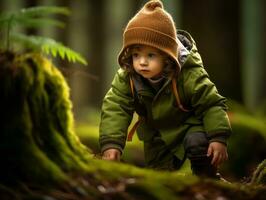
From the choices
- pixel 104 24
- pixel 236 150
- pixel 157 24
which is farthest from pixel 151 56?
pixel 104 24

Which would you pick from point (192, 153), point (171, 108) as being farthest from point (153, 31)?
point (192, 153)

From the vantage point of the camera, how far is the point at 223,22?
1066 centimetres

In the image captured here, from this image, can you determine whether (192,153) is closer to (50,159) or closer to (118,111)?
(118,111)

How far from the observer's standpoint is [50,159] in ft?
11.6

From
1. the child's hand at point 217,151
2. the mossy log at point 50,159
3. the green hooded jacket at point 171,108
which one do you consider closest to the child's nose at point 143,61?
the green hooded jacket at point 171,108

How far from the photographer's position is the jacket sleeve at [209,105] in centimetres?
479

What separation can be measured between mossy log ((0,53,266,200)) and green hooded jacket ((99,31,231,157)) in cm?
102

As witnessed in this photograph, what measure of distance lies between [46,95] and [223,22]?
24.3 ft

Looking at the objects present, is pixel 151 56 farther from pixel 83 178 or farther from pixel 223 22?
pixel 223 22

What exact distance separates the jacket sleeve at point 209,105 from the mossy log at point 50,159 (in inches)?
38.4

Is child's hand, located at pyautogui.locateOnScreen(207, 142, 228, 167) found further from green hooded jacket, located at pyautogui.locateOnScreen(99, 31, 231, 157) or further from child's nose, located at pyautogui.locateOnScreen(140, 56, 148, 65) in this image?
child's nose, located at pyautogui.locateOnScreen(140, 56, 148, 65)

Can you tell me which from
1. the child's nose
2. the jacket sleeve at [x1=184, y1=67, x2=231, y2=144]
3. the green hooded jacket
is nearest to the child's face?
the child's nose

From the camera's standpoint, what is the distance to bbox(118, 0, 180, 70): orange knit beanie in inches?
189

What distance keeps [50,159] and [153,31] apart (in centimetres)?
162
